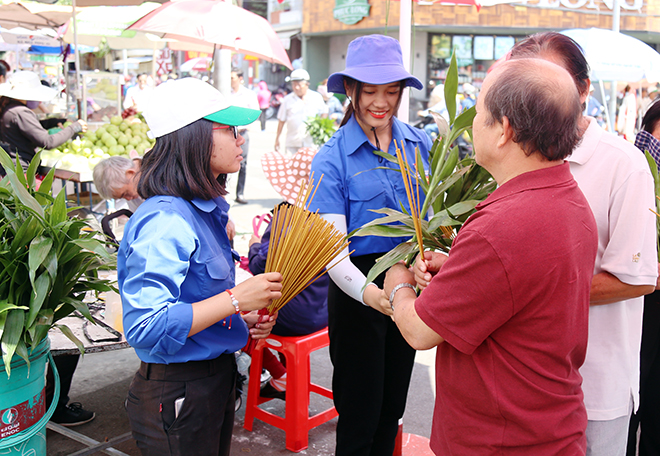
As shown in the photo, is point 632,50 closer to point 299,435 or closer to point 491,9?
point 299,435

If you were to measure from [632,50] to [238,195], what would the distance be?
494 cm

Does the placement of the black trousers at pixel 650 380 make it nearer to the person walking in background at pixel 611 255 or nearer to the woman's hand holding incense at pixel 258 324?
the person walking in background at pixel 611 255

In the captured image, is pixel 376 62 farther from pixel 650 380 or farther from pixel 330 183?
pixel 650 380

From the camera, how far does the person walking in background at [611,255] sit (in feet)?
4.58

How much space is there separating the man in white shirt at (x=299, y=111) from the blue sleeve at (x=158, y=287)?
21.1 ft

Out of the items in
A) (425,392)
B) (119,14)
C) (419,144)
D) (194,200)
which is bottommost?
(425,392)

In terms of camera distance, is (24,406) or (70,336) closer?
(24,406)

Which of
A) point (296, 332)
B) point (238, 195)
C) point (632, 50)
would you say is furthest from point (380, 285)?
point (238, 195)

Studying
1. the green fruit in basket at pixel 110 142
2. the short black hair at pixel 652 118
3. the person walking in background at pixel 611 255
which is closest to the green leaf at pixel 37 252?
the person walking in background at pixel 611 255

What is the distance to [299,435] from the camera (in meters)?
2.60

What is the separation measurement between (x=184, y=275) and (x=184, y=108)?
452 mm

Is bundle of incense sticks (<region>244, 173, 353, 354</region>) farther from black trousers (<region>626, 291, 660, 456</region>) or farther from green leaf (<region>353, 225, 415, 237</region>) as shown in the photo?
black trousers (<region>626, 291, 660, 456</region>)

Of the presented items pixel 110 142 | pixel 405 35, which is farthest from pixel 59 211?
pixel 110 142

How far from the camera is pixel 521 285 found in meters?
1.06
